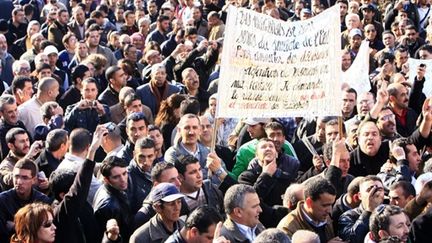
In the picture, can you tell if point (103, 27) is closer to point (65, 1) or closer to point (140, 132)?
point (65, 1)

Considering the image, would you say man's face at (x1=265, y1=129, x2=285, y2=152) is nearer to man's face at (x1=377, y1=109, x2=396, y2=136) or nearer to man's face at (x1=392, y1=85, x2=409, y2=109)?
man's face at (x1=377, y1=109, x2=396, y2=136)

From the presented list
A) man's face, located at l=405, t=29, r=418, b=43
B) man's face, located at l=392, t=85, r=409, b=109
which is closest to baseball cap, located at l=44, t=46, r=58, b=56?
man's face, located at l=392, t=85, r=409, b=109

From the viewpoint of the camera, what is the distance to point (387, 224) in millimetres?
8484

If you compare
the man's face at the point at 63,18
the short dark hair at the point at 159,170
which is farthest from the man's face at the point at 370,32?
the short dark hair at the point at 159,170

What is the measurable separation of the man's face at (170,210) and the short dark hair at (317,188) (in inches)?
40.3

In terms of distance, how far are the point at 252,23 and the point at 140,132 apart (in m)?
1.70

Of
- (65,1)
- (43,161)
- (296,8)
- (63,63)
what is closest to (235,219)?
(43,161)

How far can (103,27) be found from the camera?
2077cm

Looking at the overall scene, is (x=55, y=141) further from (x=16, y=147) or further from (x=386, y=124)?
(x=386, y=124)

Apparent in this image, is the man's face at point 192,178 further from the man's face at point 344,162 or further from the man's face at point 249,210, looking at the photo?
the man's face at point 344,162

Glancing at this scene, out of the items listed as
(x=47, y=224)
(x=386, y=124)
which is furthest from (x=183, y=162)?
(x=386, y=124)

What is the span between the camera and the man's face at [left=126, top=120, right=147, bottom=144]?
11.7 meters

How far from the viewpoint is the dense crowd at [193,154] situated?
8.90 m

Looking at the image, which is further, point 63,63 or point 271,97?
point 63,63
